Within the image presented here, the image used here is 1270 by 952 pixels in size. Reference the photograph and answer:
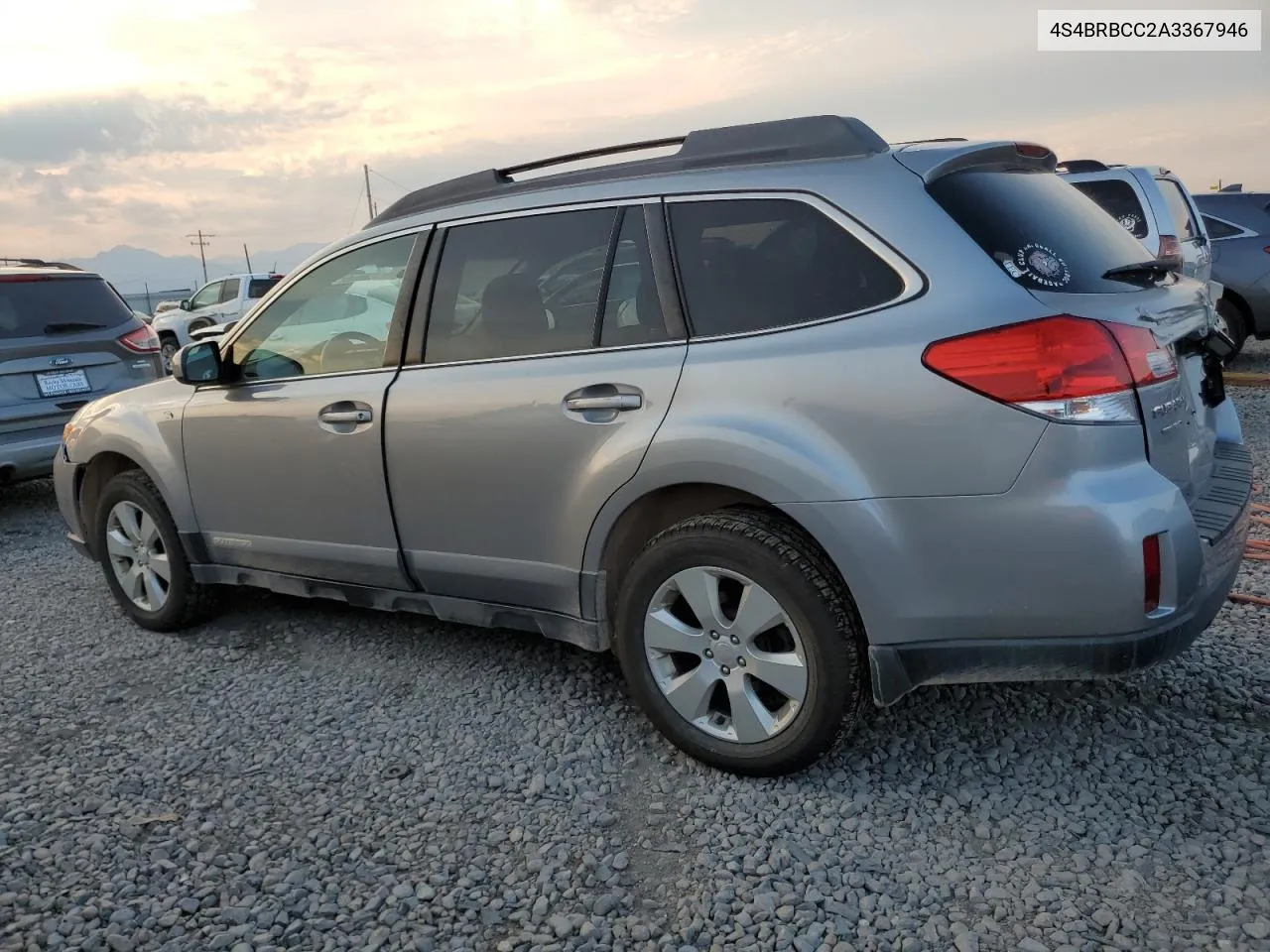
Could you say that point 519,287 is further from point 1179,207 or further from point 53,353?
point 1179,207

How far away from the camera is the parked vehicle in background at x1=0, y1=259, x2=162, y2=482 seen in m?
6.81

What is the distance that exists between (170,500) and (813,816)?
3.05 meters

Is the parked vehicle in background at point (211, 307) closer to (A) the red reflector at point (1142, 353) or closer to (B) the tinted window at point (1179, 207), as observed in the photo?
(B) the tinted window at point (1179, 207)

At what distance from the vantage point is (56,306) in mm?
7207

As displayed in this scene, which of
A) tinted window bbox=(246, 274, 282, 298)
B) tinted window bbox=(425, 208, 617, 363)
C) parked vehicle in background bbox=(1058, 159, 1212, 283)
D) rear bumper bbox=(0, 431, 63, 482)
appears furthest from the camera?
tinted window bbox=(246, 274, 282, 298)

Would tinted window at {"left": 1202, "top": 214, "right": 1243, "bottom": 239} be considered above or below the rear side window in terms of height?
below

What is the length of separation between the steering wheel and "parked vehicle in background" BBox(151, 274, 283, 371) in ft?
64.5

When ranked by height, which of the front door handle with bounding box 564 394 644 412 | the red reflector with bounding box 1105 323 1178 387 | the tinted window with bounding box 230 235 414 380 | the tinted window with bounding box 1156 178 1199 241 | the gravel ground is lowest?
the gravel ground

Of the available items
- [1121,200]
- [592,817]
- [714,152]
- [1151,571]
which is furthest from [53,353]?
[1121,200]

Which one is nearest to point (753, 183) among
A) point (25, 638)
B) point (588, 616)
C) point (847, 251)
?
point (847, 251)

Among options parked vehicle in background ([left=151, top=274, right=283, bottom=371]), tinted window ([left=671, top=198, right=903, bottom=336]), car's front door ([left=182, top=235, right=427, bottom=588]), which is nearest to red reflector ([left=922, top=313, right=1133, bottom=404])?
tinted window ([left=671, top=198, right=903, bottom=336])

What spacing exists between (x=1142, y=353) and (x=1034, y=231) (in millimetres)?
441

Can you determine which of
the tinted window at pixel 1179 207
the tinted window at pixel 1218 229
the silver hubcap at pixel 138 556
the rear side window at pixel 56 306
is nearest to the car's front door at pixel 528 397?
the silver hubcap at pixel 138 556

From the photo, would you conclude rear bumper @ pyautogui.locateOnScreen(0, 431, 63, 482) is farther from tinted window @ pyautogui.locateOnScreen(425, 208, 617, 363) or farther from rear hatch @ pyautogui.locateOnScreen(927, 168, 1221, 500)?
rear hatch @ pyautogui.locateOnScreen(927, 168, 1221, 500)
